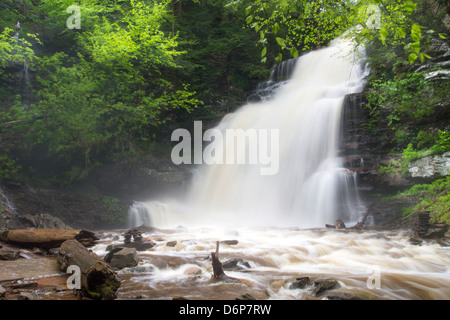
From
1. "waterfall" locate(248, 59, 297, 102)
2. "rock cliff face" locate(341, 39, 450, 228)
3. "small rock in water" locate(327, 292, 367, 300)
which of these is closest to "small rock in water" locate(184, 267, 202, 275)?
"small rock in water" locate(327, 292, 367, 300)

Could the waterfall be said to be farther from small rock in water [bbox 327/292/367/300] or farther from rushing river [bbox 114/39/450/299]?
small rock in water [bbox 327/292/367/300]

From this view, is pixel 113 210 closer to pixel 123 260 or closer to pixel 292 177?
pixel 123 260

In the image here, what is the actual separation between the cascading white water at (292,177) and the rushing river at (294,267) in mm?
3022

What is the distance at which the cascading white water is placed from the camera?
10797mm

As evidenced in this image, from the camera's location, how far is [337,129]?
12.2 m

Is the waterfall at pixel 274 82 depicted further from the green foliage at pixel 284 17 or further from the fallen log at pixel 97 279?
the fallen log at pixel 97 279

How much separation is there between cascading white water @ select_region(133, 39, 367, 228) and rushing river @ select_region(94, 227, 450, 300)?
3022 millimetres

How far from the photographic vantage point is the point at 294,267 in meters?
Answer: 5.07

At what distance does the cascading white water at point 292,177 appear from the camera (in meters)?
10.8

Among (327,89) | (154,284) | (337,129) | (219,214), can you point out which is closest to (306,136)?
(337,129)

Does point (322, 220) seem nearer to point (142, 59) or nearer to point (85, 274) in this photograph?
point (85, 274)

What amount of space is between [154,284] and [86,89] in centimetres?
838

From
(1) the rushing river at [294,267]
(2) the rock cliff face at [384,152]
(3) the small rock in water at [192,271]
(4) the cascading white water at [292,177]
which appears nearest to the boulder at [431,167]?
(2) the rock cliff face at [384,152]

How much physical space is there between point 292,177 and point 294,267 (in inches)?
302
